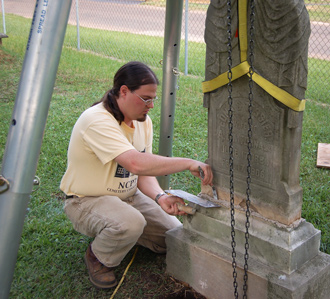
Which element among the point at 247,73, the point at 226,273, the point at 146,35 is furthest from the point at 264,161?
the point at 146,35

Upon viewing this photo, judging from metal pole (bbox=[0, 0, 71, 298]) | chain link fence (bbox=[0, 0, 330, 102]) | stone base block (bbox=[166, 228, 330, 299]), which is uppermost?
chain link fence (bbox=[0, 0, 330, 102])

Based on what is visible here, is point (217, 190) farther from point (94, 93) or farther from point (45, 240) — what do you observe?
point (94, 93)

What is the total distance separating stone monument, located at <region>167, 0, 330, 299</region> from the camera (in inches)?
91.9

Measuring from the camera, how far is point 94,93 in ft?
25.8

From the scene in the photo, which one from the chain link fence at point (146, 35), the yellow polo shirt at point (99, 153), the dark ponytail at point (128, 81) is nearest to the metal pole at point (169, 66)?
the yellow polo shirt at point (99, 153)

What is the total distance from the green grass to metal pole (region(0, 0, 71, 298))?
1.40 metres

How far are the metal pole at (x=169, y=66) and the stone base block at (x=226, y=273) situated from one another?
1061 millimetres

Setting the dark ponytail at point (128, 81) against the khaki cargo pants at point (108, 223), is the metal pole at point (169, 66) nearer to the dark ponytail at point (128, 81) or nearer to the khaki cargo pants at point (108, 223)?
the dark ponytail at point (128, 81)

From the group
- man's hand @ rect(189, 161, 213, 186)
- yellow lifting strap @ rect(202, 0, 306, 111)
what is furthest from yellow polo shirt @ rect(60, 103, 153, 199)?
yellow lifting strap @ rect(202, 0, 306, 111)

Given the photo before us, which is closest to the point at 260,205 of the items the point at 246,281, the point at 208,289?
the point at 246,281

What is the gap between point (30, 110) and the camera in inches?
67.0

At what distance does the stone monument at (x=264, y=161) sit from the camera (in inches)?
91.9

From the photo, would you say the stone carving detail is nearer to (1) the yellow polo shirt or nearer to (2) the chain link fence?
(1) the yellow polo shirt

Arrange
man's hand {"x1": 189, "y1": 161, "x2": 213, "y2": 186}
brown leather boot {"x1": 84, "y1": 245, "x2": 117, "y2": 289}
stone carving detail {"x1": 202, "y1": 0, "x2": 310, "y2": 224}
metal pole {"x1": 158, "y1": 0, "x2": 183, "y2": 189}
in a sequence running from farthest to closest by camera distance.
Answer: metal pole {"x1": 158, "y1": 0, "x2": 183, "y2": 189}
brown leather boot {"x1": 84, "y1": 245, "x2": 117, "y2": 289}
man's hand {"x1": 189, "y1": 161, "x2": 213, "y2": 186}
stone carving detail {"x1": 202, "y1": 0, "x2": 310, "y2": 224}
